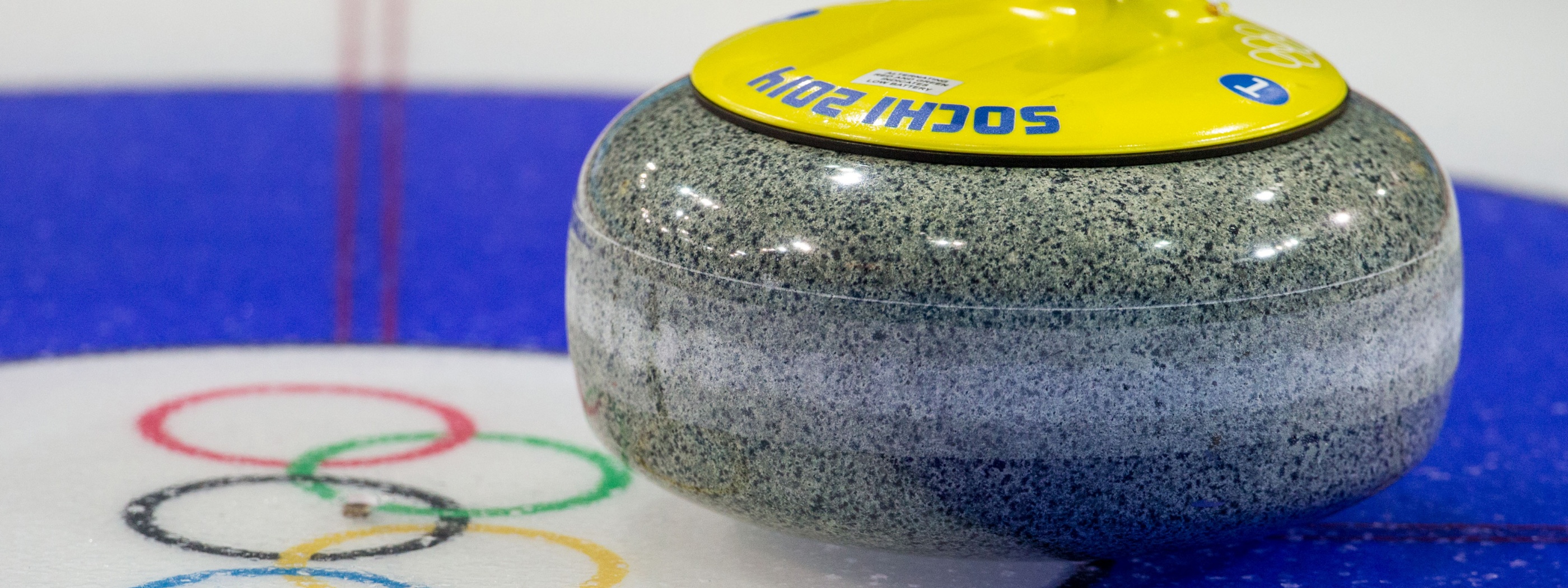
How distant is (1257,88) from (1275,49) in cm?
19

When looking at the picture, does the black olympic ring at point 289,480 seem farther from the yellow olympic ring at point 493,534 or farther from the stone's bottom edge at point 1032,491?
the stone's bottom edge at point 1032,491

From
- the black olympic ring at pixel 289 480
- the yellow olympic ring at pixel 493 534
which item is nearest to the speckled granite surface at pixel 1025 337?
the yellow olympic ring at pixel 493 534

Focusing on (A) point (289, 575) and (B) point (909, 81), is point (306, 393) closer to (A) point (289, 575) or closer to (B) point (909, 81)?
(A) point (289, 575)

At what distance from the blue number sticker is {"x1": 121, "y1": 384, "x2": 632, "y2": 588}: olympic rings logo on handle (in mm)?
886

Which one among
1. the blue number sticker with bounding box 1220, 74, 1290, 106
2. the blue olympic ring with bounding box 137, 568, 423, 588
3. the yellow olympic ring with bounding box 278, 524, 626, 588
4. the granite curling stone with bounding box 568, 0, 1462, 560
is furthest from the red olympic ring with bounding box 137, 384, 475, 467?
the blue number sticker with bounding box 1220, 74, 1290, 106

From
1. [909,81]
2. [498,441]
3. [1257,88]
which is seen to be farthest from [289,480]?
[1257,88]

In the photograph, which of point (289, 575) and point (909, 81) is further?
point (289, 575)

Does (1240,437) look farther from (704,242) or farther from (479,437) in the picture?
(479,437)

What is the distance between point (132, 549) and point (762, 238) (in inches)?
38.5

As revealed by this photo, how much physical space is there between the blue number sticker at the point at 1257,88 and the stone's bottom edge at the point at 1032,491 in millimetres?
392

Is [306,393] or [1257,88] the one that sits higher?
[1257,88]

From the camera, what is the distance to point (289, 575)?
2.15m

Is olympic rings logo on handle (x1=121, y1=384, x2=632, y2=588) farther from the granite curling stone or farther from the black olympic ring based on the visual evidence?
the granite curling stone

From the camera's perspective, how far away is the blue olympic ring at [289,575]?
210 centimetres
